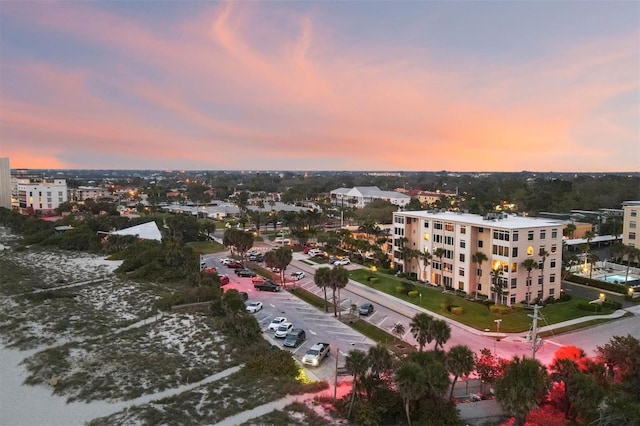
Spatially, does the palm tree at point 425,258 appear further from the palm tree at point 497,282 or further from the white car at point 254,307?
the white car at point 254,307

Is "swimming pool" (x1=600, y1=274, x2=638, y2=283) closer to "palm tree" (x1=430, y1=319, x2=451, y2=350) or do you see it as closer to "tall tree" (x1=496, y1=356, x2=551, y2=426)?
"palm tree" (x1=430, y1=319, x2=451, y2=350)

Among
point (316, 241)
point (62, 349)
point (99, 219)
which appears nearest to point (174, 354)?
point (62, 349)

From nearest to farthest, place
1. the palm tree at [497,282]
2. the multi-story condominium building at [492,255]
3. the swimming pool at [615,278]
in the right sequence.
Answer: the palm tree at [497,282] < the multi-story condominium building at [492,255] < the swimming pool at [615,278]

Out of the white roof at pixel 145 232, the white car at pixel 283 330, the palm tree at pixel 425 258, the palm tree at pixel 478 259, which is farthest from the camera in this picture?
the white roof at pixel 145 232

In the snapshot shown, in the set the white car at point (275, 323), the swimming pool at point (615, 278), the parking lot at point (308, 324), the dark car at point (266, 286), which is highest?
the swimming pool at point (615, 278)

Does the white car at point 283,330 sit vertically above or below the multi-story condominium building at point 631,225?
below

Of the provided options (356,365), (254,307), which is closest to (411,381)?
(356,365)

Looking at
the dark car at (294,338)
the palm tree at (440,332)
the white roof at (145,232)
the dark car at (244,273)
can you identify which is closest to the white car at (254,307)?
the dark car at (294,338)

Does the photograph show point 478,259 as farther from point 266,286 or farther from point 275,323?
point 266,286
